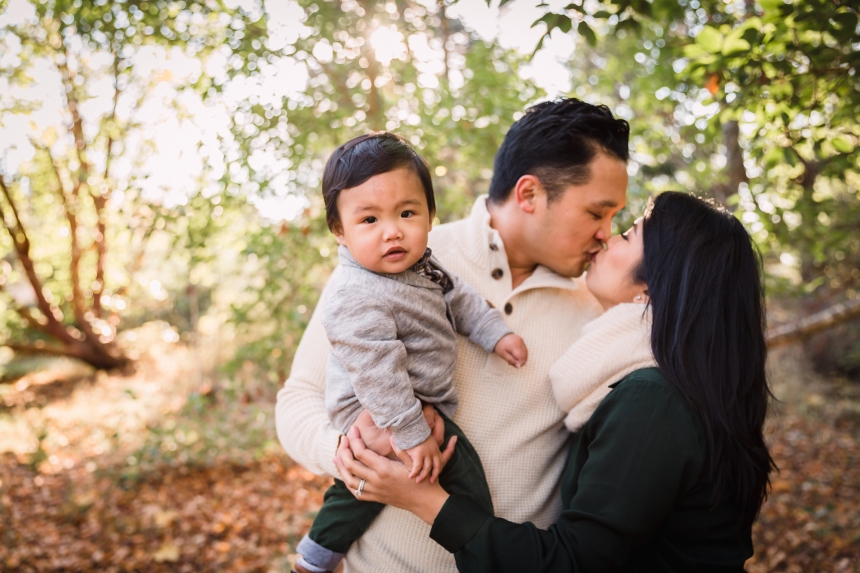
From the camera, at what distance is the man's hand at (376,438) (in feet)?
5.19

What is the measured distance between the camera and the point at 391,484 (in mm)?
1532

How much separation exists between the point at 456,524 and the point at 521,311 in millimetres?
797

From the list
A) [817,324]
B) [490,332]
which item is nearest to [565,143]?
[490,332]

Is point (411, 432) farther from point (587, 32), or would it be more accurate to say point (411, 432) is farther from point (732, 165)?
point (732, 165)

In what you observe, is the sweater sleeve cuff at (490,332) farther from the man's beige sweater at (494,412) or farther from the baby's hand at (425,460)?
the baby's hand at (425,460)

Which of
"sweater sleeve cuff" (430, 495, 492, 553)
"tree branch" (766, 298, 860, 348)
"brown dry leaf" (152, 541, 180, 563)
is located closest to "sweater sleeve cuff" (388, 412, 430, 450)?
"sweater sleeve cuff" (430, 495, 492, 553)

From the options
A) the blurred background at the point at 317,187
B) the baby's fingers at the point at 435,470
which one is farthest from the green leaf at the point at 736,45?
the baby's fingers at the point at 435,470

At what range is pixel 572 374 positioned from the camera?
5.54 ft

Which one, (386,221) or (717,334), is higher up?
(386,221)

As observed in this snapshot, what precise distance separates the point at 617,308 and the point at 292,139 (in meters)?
3.18

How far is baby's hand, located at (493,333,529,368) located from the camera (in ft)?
5.91

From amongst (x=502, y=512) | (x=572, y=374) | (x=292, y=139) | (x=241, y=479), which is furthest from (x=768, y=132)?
(x=241, y=479)

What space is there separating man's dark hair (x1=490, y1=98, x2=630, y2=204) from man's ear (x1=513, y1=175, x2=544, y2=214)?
0.02 metres

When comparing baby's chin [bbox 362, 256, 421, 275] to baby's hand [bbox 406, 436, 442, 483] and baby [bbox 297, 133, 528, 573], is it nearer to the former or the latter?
baby [bbox 297, 133, 528, 573]
